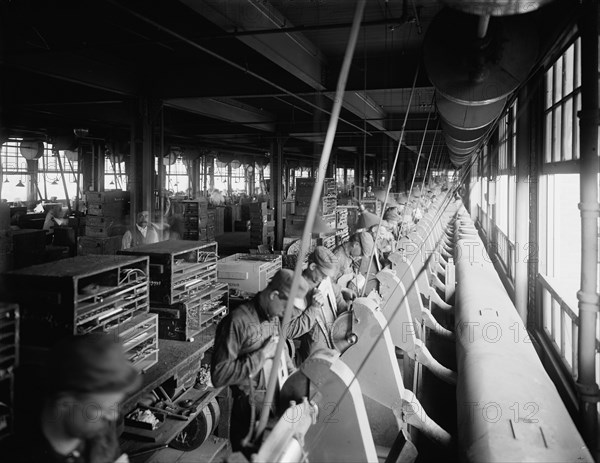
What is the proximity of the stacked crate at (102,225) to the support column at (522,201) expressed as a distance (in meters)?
7.01

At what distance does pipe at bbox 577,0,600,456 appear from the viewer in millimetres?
2652

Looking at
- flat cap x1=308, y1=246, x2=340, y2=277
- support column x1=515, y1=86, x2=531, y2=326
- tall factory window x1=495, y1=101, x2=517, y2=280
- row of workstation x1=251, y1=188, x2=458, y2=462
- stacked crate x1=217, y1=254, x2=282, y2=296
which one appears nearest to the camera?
row of workstation x1=251, y1=188, x2=458, y2=462

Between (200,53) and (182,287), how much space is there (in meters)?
4.26

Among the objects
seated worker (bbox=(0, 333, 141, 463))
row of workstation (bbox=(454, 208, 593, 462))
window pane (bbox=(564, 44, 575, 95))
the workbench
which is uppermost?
window pane (bbox=(564, 44, 575, 95))

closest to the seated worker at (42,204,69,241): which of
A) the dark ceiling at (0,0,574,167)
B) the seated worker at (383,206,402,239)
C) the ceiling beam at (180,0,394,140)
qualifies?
the dark ceiling at (0,0,574,167)

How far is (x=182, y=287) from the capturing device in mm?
4105

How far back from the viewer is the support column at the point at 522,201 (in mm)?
5184

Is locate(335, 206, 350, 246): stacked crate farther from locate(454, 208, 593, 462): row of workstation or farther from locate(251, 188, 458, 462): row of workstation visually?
locate(454, 208, 593, 462): row of workstation

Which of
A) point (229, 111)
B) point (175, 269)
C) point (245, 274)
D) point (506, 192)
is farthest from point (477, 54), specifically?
point (229, 111)

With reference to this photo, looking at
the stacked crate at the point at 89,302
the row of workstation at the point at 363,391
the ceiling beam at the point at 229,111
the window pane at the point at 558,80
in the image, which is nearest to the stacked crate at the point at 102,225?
the ceiling beam at the point at 229,111

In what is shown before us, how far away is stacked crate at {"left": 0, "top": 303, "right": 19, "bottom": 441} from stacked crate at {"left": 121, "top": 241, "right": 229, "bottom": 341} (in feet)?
4.89

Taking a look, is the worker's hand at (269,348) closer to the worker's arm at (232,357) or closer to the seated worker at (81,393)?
the worker's arm at (232,357)

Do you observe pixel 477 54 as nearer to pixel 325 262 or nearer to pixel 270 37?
pixel 325 262

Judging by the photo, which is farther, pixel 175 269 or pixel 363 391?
pixel 175 269
